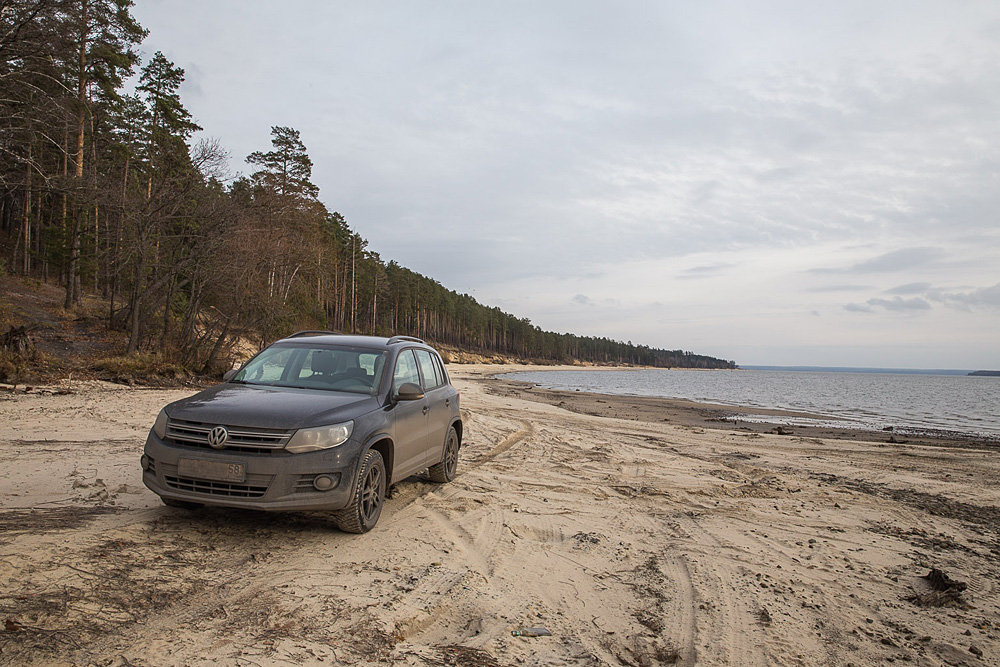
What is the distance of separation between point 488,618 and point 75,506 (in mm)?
4163

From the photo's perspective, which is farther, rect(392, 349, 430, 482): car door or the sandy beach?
rect(392, 349, 430, 482): car door

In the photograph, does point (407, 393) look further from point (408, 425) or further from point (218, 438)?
point (218, 438)

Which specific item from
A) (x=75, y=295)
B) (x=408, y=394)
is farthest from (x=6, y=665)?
(x=75, y=295)

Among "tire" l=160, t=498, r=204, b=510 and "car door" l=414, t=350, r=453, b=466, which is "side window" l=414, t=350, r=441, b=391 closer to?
"car door" l=414, t=350, r=453, b=466

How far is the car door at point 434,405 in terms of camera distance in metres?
6.79

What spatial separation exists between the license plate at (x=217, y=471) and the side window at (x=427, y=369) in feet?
8.57

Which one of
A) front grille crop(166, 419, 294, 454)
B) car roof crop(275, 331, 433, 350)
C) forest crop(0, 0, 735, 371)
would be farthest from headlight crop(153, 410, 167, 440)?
forest crop(0, 0, 735, 371)

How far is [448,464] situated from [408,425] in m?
1.68

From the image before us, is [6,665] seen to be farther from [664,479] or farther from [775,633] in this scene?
[664,479]

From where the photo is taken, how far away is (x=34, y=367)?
1396cm

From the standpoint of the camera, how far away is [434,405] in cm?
695

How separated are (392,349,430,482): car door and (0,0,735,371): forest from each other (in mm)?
9869

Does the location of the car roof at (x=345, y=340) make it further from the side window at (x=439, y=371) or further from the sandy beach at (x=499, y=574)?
the sandy beach at (x=499, y=574)

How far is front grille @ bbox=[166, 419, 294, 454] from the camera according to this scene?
184 inches
